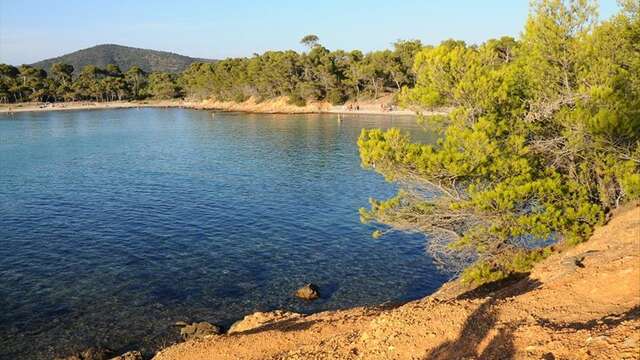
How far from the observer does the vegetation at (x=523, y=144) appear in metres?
19.2

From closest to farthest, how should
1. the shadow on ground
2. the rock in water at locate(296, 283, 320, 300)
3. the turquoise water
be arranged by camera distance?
the shadow on ground < the turquoise water < the rock in water at locate(296, 283, 320, 300)

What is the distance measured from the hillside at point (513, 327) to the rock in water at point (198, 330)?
11.1 ft

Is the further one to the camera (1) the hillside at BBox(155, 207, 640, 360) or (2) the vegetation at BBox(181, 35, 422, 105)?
(2) the vegetation at BBox(181, 35, 422, 105)

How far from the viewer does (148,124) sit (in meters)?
128

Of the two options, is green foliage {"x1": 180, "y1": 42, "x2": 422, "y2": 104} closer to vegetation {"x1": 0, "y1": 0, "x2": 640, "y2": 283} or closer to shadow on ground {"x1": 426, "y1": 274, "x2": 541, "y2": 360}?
vegetation {"x1": 0, "y1": 0, "x2": 640, "y2": 283}

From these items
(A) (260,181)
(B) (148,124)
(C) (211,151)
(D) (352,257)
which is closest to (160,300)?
(D) (352,257)

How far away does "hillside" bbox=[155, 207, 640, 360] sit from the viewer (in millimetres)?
10586

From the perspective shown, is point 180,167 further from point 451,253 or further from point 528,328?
point 528,328

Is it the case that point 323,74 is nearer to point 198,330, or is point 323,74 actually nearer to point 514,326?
point 198,330

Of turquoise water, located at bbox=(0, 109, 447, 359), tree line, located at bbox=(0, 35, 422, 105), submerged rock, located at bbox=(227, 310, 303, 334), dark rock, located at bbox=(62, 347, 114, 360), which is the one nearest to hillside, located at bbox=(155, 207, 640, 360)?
submerged rock, located at bbox=(227, 310, 303, 334)

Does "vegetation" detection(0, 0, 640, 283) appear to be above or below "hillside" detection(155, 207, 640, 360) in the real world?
above

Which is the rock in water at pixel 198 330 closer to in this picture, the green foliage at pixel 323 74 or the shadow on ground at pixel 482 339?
the shadow on ground at pixel 482 339

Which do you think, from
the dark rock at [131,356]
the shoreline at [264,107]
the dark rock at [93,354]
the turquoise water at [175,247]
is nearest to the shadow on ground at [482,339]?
the turquoise water at [175,247]

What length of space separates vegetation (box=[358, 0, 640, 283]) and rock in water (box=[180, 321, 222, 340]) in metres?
8.55
